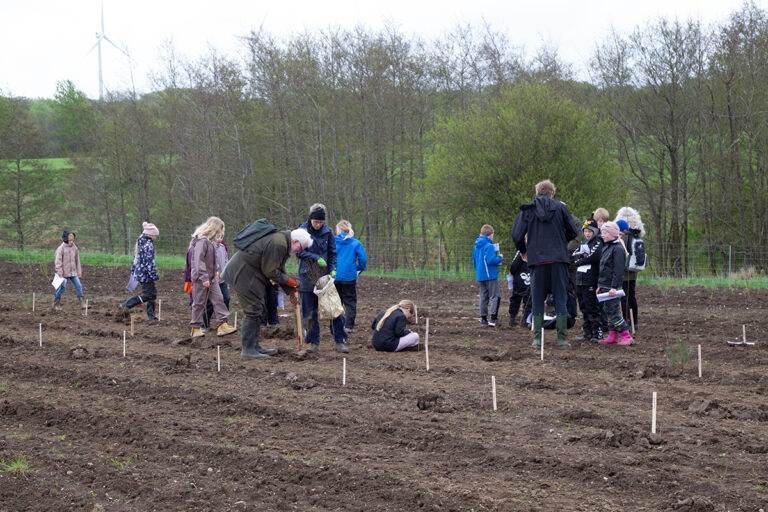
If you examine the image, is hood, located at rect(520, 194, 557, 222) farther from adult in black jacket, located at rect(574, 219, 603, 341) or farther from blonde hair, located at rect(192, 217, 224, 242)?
blonde hair, located at rect(192, 217, 224, 242)

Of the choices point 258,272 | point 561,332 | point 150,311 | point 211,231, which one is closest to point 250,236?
point 258,272

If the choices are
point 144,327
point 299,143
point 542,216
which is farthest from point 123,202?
point 542,216

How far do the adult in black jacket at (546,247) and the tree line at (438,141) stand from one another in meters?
14.9

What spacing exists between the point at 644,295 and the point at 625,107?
16.3 meters

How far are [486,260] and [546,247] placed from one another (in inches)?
88.7

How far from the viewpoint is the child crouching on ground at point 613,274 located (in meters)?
9.59

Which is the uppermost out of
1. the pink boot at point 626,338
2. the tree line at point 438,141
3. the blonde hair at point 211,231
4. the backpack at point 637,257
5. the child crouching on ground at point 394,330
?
the tree line at point 438,141

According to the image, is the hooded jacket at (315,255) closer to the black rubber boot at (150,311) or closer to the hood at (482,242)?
the hood at (482,242)

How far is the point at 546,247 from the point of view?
31.2 feet

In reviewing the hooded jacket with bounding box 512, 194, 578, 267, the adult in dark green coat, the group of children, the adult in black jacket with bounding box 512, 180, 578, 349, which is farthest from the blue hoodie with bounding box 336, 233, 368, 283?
the hooded jacket with bounding box 512, 194, 578, 267

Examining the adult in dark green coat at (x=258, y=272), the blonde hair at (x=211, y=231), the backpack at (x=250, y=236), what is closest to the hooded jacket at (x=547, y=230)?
the adult in dark green coat at (x=258, y=272)

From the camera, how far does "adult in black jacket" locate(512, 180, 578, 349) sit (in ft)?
31.1

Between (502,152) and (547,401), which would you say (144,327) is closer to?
(547,401)

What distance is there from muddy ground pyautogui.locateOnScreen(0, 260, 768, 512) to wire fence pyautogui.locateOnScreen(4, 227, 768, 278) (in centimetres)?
1311
